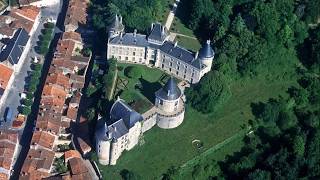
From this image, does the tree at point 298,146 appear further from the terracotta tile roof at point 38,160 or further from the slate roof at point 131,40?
the terracotta tile roof at point 38,160

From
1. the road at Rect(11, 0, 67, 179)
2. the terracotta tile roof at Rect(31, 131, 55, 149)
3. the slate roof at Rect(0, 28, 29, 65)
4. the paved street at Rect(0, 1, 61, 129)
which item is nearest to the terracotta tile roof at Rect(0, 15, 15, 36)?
the slate roof at Rect(0, 28, 29, 65)

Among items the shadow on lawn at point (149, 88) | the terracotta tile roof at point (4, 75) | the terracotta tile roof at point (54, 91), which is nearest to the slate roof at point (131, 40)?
the shadow on lawn at point (149, 88)

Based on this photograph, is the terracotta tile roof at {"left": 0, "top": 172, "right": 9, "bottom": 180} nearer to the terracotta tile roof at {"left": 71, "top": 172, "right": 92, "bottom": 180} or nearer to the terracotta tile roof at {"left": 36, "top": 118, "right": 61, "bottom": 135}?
the terracotta tile roof at {"left": 36, "top": 118, "right": 61, "bottom": 135}

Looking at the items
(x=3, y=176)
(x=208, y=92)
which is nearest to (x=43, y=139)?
(x=3, y=176)

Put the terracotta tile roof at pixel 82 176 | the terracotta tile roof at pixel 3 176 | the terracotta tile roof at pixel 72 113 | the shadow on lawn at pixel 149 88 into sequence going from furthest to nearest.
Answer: the terracotta tile roof at pixel 72 113 → the shadow on lawn at pixel 149 88 → the terracotta tile roof at pixel 3 176 → the terracotta tile roof at pixel 82 176

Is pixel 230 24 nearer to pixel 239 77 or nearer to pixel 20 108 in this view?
pixel 239 77

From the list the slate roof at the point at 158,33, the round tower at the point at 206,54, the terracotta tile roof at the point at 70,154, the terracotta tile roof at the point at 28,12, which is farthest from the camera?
the terracotta tile roof at the point at 28,12

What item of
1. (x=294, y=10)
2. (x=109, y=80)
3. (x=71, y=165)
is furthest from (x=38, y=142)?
(x=294, y=10)
